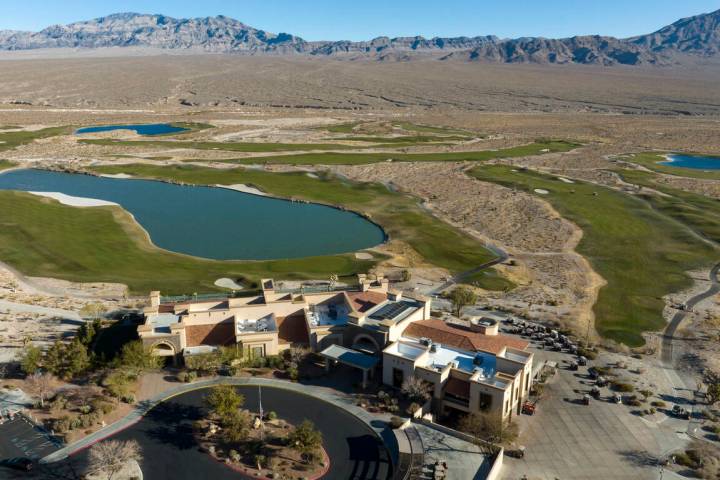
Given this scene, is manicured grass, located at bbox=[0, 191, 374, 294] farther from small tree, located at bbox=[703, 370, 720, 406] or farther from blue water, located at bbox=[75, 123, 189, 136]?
blue water, located at bbox=[75, 123, 189, 136]

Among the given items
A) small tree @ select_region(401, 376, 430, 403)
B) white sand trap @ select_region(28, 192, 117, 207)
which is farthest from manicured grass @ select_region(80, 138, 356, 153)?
small tree @ select_region(401, 376, 430, 403)

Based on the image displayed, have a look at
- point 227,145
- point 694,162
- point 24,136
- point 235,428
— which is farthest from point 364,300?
point 24,136

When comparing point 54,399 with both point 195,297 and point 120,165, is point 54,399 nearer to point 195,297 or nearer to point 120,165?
point 195,297

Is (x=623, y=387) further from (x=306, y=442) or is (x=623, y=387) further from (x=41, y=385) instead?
(x=41, y=385)

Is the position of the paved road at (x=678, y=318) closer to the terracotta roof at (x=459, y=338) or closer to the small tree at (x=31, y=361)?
the terracotta roof at (x=459, y=338)

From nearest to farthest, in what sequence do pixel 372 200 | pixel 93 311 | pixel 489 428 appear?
pixel 489 428
pixel 93 311
pixel 372 200

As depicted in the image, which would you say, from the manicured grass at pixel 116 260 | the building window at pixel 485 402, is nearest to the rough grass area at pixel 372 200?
the manicured grass at pixel 116 260

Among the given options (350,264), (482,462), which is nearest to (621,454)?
(482,462)
